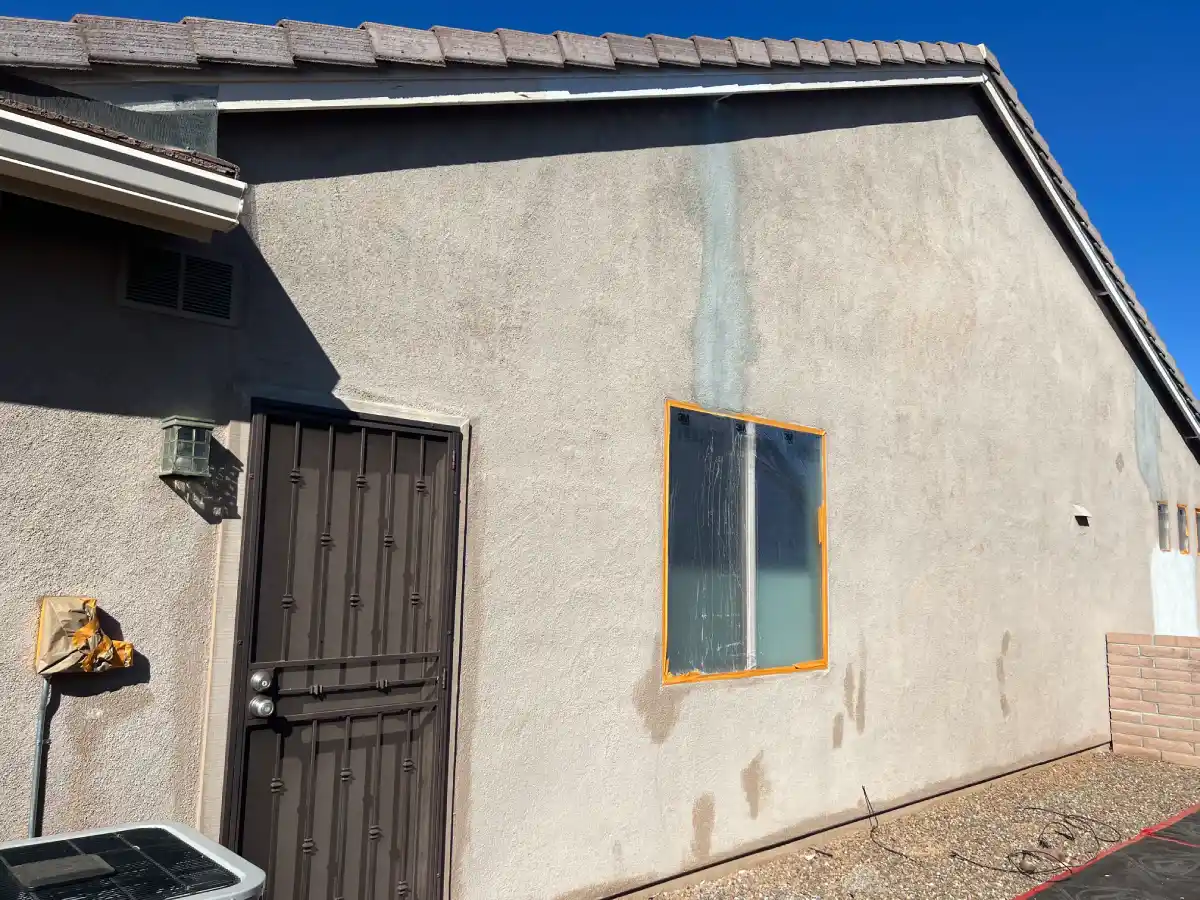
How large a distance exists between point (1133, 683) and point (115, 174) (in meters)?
10.7

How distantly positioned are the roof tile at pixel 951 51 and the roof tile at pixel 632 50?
402cm

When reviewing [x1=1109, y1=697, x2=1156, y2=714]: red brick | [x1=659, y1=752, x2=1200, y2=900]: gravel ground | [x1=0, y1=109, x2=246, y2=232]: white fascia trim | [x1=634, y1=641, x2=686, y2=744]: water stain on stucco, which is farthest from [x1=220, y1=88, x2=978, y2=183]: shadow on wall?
[x1=1109, y1=697, x2=1156, y2=714]: red brick

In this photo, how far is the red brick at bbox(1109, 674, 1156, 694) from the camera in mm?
10164

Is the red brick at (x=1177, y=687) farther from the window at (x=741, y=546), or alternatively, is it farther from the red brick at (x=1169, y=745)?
the window at (x=741, y=546)

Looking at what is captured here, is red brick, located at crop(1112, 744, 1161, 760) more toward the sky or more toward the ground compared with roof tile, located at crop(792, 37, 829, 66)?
more toward the ground

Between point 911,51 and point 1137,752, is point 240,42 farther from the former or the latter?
point 1137,752

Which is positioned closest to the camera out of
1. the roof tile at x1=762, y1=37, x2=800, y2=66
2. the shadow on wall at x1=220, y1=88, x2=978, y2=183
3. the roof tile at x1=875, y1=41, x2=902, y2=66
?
the shadow on wall at x1=220, y1=88, x2=978, y2=183

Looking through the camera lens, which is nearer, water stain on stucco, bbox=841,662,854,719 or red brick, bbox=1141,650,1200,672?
water stain on stucco, bbox=841,662,854,719

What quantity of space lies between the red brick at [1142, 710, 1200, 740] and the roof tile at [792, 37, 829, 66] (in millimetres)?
7622

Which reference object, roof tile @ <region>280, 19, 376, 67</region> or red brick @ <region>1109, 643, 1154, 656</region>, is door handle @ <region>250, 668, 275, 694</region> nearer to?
roof tile @ <region>280, 19, 376, 67</region>

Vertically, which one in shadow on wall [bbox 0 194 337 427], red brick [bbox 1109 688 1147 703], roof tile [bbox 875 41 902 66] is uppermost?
roof tile [bbox 875 41 902 66]

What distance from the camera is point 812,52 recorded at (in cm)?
687

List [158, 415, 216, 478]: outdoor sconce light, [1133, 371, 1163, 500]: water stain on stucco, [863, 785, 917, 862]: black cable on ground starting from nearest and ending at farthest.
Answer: [158, 415, 216, 478]: outdoor sconce light
[863, 785, 917, 862]: black cable on ground
[1133, 371, 1163, 500]: water stain on stucco

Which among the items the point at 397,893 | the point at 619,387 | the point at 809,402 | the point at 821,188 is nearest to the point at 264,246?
the point at 619,387
